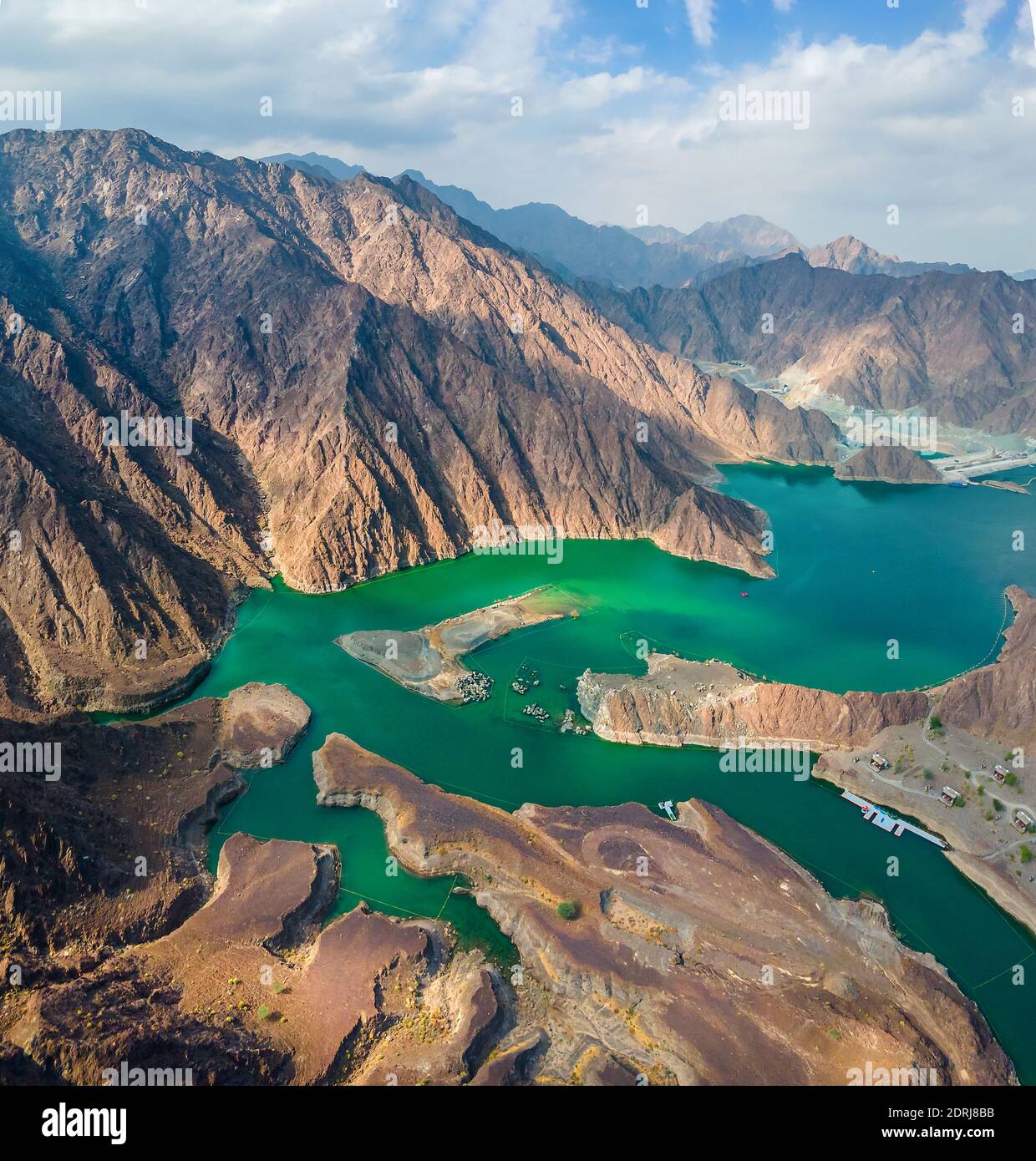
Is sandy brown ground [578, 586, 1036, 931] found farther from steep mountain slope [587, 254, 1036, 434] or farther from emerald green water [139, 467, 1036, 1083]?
steep mountain slope [587, 254, 1036, 434]

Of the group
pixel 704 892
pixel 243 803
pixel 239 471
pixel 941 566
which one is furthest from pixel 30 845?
pixel 941 566

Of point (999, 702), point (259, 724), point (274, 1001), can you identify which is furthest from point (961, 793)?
point (259, 724)

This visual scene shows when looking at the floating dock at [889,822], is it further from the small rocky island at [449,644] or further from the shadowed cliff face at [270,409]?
the shadowed cliff face at [270,409]

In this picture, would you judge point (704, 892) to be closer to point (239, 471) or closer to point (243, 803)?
point (243, 803)

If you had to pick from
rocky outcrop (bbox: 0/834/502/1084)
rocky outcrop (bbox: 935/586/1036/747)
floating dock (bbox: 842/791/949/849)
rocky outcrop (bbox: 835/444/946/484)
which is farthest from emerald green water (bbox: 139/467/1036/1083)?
rocky outcrop (bbox: 835/444/946/484)

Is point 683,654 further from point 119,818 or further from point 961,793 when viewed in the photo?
point 119,818

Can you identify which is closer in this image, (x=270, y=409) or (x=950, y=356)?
(x=270, y=409)

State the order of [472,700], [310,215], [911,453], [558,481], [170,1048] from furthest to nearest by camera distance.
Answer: [310,215]
[911,453]
[558,481]
[472,700]
[170,1048]
